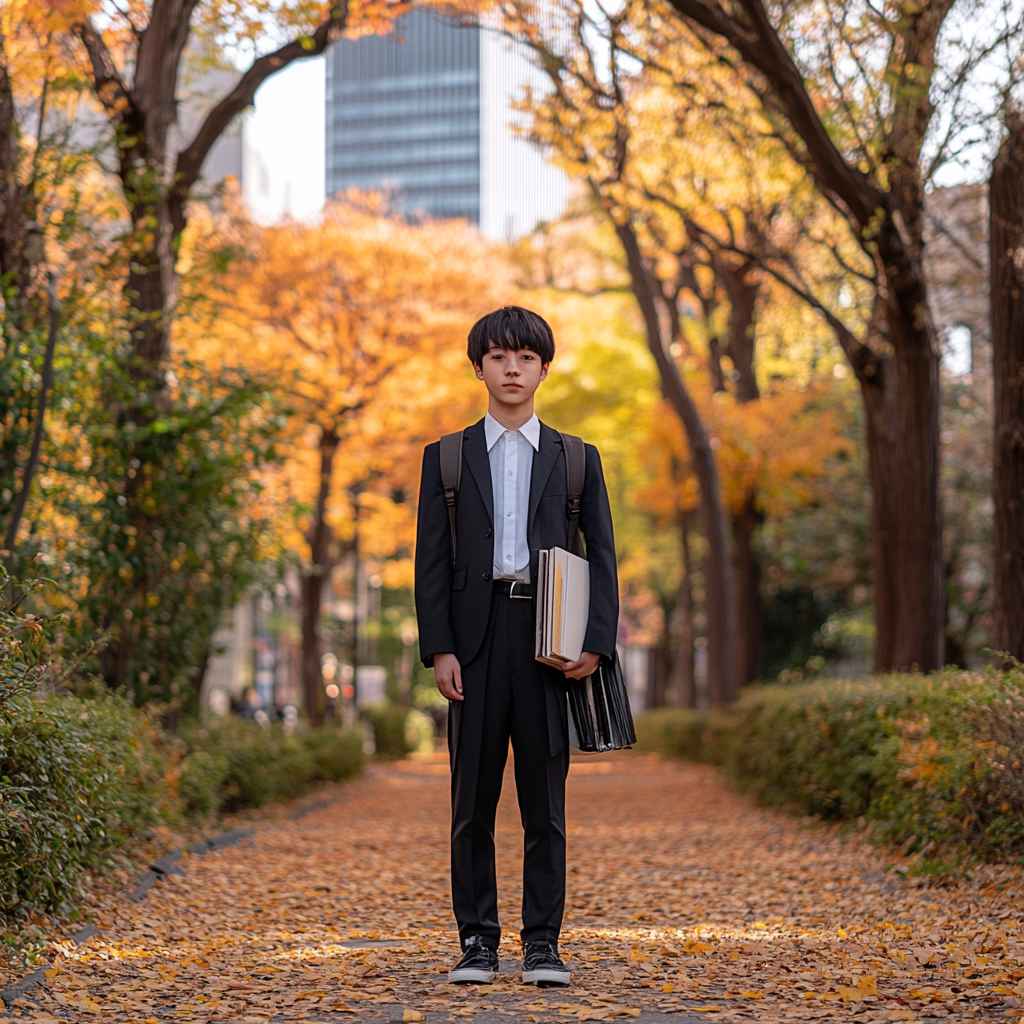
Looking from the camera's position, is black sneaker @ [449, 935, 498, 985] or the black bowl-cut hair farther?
the black bowl-cut hair

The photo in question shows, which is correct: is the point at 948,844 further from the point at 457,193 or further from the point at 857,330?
the point at 457,193

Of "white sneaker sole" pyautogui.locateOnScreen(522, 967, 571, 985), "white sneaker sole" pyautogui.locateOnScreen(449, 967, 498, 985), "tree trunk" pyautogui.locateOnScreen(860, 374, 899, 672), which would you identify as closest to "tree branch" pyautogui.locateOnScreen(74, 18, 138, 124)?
"tree trunk" pyautogui.locateOnScreen(860, 374, 899, 672)

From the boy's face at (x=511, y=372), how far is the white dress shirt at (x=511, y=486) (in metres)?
0.11

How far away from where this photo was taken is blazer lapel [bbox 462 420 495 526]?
416 cm

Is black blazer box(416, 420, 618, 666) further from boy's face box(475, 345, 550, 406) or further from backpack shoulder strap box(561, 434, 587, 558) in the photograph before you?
boy's face box(475, 345, 550, 406)

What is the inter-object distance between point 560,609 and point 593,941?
174 cm

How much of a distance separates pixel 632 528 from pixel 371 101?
3703 inches

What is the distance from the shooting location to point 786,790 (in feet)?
34.7

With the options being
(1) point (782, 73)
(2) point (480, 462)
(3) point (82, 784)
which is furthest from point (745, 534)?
(2) point (480, 462)

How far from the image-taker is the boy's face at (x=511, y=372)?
421 cm

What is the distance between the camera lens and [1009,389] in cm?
882

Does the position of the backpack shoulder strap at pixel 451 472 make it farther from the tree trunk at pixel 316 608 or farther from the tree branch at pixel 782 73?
the tree trunk at pixel 316 608

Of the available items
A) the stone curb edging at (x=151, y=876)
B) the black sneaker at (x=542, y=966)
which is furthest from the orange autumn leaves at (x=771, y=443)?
the black sneaker at (x=542, y=966)

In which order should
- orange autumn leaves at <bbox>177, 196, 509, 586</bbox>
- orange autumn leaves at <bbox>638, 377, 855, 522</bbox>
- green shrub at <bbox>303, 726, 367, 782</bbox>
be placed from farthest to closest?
orange autumn leaves at <bbox>177, 196, 509, 586</bbox> → orange autumn leaves at <bbox>638, 377, 855, 522</bbox> → green shrub at <bbox>303, 726, 367, 782</bbox>
